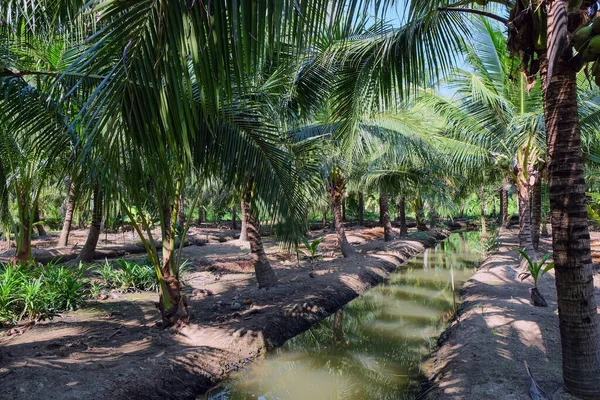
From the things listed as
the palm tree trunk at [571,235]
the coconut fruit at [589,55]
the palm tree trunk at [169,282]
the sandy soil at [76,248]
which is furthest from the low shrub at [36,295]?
the coconut fruit at [589,55]

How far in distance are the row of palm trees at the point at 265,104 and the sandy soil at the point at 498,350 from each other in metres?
0.66

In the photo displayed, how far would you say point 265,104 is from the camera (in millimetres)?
5719

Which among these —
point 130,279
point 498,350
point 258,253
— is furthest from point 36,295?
point 498,350

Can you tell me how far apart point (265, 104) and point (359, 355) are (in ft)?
12.9

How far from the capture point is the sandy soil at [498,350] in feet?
13.0

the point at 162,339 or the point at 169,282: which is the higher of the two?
the point at 169,282

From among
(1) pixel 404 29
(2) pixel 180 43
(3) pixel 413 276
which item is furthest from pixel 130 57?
(3) pixel 413 276

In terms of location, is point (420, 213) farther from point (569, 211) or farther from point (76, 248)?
point (569, 211)

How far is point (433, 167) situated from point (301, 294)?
10908mm

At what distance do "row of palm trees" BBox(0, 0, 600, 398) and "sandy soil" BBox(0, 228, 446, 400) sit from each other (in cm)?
77

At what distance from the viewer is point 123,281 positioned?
8953mm

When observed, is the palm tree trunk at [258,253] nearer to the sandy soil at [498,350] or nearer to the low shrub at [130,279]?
the low shrub at [130,279]

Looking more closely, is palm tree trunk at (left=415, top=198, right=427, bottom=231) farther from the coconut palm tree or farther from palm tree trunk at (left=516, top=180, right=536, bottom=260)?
the coconut palm tree

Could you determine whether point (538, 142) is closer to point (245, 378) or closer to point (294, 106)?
point (294, 106)
